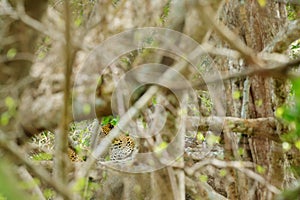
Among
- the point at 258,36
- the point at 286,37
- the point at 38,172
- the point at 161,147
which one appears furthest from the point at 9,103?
the point at 258,36

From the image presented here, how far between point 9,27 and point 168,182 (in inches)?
43.5

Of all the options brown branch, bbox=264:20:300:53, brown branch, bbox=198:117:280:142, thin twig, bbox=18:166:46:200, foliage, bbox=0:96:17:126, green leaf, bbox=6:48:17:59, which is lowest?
thin twig, bbox=18:166:46:200

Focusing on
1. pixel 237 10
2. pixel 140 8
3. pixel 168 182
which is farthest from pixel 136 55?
pixel 237 10

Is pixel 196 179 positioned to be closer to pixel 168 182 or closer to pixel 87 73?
pixel 168 182

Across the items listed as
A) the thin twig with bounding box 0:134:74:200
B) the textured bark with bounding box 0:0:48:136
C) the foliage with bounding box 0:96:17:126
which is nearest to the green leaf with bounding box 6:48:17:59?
the textured bark with bounding box 0:0:48:136

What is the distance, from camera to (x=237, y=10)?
344 centimetres

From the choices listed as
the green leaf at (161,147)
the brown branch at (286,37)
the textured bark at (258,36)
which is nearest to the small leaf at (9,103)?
the green leaf at (161,147)

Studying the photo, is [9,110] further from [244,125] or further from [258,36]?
[258,36]

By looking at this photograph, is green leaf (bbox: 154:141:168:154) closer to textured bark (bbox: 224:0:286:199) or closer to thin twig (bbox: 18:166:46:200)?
thin twig (bbox: 18:166:46:200)

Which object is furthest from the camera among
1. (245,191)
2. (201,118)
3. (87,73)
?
(245,191)

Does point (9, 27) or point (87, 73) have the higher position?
point (9, 27)

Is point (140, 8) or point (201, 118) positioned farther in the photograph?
point (201, 118)

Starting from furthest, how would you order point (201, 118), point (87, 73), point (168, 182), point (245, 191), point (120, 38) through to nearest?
1. point (245, 191)
2. point (201, 118)
3. point (87, 73)
4. point (120, 38)
5. point (168, 182)

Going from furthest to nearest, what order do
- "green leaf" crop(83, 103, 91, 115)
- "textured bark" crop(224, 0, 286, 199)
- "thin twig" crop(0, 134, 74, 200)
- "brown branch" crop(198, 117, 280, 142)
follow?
"textured bark" crop(224, 0, 286, 199) → "brown branch" crop(198, 117, 280, 142) → "green leaf" crop(83, 103, 91, 115) → "thin twig" crop(0, 134, 74, 200)
